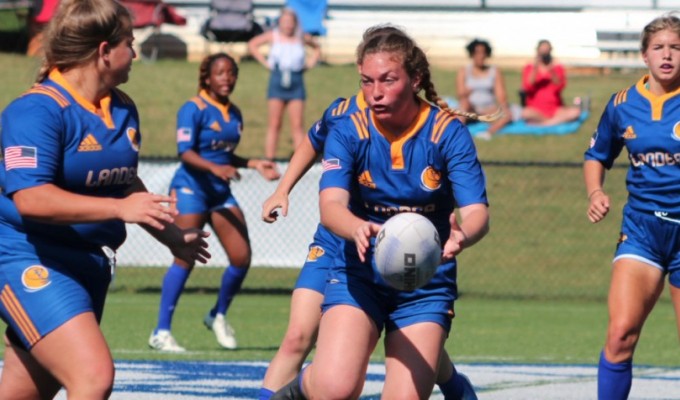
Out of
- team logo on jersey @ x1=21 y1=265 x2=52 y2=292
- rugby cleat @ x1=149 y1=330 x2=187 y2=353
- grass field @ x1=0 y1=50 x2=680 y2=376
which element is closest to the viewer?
team logo on jersey @ x1=21 y1=265 x2=52 y2=292

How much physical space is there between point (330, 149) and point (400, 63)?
1.58 ft

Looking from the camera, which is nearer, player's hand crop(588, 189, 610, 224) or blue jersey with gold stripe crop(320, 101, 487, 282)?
blue jersey with gold stripe crop(320, 101, 487, 282)

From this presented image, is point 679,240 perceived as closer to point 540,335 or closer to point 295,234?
point 540,335

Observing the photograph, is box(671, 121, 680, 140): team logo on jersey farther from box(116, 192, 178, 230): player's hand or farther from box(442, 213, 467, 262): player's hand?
box(116, 192, 178, 230): player's hand

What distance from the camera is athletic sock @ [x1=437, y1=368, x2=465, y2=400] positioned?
→ 7.08 metres

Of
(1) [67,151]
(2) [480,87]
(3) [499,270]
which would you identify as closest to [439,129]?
(1) [67,151]

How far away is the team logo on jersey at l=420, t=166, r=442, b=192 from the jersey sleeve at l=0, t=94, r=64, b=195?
1.56 meters

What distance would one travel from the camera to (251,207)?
1495cm

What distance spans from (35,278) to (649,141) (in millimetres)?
3419

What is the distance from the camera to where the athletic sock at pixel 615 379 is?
280 inches

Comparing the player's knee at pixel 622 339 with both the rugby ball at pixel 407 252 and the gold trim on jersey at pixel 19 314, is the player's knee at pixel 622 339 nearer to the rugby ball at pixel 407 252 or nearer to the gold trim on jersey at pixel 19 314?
the rugby ball at pixel 407 252

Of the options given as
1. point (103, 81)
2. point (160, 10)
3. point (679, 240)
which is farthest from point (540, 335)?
point (160, 10)

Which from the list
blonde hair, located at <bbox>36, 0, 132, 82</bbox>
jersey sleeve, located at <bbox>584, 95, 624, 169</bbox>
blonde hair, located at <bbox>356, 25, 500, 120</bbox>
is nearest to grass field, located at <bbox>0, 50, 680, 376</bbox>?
jersey sleeve, located at <bbox>584, 95, 624, 169</bbox>

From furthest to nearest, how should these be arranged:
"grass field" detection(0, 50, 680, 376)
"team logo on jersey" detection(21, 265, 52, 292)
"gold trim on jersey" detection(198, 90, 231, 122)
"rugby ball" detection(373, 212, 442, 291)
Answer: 1. "grass field" detection(0, 50, 680, 376)
2. "gold trim on jersey" detection(198, 90, 231, 122)
3. "rugby ball" detection(373, 212, 442, 291)
4. "team logo on jersey" detection(21, 265, 52, 292)
